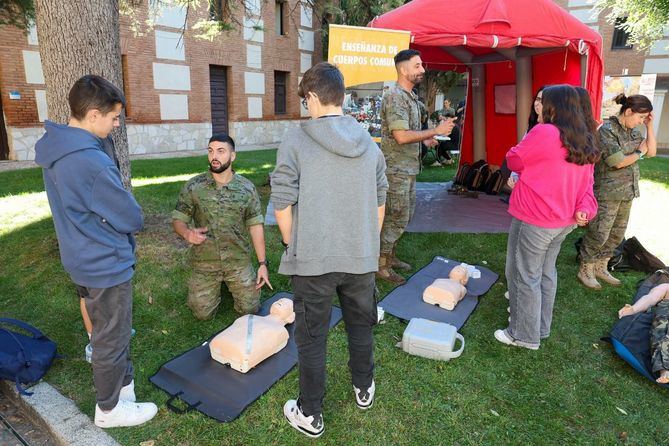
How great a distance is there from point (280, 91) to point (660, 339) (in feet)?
62.6

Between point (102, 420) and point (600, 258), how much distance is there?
15.6ft

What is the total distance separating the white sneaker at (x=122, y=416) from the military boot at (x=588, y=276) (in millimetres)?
4248

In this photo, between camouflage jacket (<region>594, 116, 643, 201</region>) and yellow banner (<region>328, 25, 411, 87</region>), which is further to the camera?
yellow banner (<region>328, 25, 411, 87</region>)

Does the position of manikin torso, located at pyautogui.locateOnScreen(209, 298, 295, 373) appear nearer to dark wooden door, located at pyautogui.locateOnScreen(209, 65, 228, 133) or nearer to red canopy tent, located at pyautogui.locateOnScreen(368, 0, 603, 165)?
red canopy tent, located at pyautogui.locateOnScreen(368, 0, 603, 165)

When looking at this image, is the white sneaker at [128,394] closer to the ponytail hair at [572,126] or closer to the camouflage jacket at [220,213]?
the camouflage jacket at [220,213]

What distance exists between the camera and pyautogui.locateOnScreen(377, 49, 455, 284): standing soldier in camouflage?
4148 mm

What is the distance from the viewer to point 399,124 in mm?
4176

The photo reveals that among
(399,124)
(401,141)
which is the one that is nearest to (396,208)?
(401,141)

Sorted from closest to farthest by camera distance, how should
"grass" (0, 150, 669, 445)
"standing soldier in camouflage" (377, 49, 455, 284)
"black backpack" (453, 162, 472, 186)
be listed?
"grass" (0, 150, 669, 445) → "standing soldier in camouflage" (377, 49, 455, 284) → "black backpack" (453, 162, 472, 186)

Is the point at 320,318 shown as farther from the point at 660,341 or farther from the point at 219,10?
the point at 219,10

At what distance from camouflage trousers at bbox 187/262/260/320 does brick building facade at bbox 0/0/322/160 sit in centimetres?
879

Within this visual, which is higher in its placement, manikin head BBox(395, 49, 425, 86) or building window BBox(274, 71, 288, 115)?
building window BBox(274, 71, 288, 115)

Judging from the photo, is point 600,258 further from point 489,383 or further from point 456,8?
point 456,8

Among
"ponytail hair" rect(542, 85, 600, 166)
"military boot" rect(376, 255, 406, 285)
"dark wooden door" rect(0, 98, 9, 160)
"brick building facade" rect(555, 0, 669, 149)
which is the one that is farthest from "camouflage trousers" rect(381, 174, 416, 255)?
"brick building facade" rect(555, 0, 669, 149)
